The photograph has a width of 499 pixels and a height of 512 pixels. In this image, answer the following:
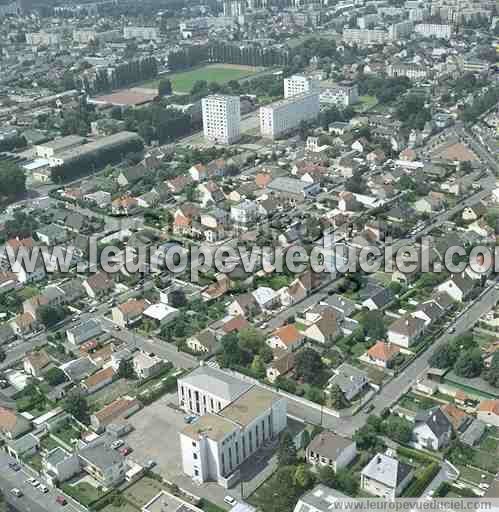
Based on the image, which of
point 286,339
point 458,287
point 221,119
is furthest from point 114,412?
point 221,119

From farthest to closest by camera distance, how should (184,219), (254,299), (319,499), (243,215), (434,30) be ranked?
(434,30), (243,215), (184,219), (254,299), (319,499)

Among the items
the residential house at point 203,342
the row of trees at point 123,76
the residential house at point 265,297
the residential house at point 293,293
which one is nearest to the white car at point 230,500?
the residential house at point 203,342

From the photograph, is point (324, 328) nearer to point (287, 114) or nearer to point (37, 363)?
point (37, 363)

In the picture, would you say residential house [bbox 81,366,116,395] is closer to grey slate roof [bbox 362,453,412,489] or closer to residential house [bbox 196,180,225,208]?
grey slate roof [bbox 362,453,412,489]

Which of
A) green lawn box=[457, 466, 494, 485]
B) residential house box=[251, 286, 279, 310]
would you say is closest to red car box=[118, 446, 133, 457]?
residential house box=[251, 286, 279, 310]

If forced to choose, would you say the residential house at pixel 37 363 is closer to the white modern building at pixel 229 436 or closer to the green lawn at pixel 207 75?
the white modern building at pixel 229 436
